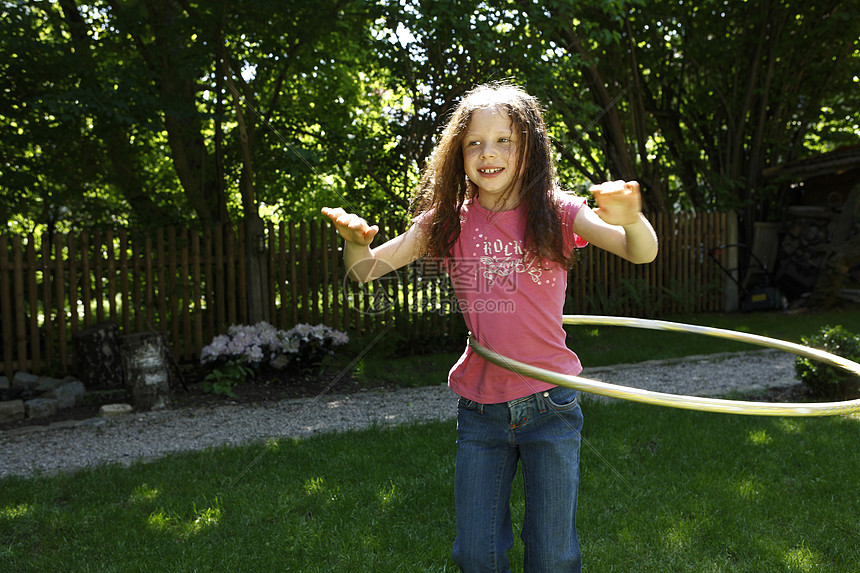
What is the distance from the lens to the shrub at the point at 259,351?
20.5 feet

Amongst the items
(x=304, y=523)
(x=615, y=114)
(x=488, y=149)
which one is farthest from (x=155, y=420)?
(x=615, y=114)

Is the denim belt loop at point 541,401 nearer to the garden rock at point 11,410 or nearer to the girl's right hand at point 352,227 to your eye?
the girl's right hand at point 352,227

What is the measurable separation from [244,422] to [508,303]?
355 cm

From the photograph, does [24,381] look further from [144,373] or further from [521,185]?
[521,185]

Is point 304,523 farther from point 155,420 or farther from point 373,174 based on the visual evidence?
point 373,174

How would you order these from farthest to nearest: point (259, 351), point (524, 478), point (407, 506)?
point (259, 351), point (407, 506), point (524, 478)

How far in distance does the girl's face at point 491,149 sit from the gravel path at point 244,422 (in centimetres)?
306

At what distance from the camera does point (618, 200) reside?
182 cm

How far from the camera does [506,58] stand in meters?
7.03

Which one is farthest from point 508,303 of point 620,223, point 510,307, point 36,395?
point 36,395

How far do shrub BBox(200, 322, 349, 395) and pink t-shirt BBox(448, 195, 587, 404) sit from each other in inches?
167

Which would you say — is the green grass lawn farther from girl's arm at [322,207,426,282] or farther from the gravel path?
girl's arm at [322,207,426,282]

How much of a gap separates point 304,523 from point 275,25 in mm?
5309

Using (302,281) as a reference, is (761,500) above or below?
below
